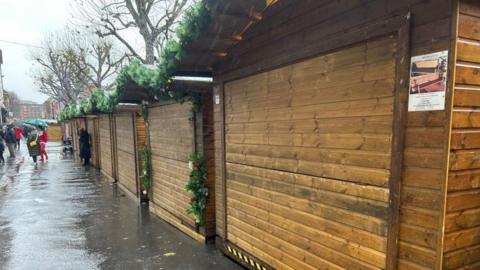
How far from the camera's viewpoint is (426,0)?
215 centimetres

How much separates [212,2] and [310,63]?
1209mm

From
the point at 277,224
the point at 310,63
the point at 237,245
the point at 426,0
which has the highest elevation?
the point at 426,0

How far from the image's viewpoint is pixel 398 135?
231cm

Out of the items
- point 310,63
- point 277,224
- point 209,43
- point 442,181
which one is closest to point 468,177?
point 442,181

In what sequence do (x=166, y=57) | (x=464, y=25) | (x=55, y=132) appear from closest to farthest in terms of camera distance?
(x=464, y=25) → (x=166, y=57) → (x=55, y=132)

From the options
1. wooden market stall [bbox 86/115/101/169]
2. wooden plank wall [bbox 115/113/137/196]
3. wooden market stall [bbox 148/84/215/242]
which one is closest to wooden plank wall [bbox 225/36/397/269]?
wooden market stall [bbox 148/84/215/242]

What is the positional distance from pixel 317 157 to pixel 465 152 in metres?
1.26

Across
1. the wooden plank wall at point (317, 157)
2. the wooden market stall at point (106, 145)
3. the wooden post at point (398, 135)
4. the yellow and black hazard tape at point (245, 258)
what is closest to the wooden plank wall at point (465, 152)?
the wooden post at point (398, 135)

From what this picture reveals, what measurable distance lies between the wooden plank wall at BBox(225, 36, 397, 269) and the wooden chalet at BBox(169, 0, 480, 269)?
0.04ft

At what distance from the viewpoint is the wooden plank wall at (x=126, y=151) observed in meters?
8.93

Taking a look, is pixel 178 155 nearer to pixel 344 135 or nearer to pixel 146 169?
pixel 146 169

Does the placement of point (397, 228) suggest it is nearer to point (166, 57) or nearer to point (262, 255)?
point (262, 255)

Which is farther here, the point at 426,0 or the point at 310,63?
the point at 310,63

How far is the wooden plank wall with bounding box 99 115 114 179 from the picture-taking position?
38.9 feet
